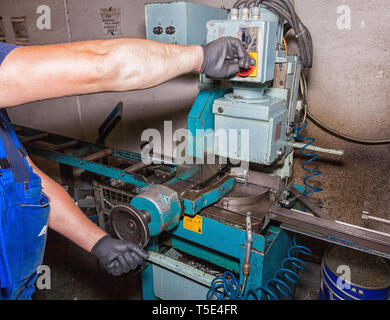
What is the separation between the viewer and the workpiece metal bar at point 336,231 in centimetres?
114

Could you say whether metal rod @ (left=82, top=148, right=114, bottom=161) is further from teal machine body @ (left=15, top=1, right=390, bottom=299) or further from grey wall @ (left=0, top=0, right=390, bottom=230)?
grey wall @ (left=0, top=0, right=390, bottom=230)

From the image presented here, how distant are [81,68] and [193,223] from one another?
0.79 m

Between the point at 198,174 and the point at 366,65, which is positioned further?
the point at 366,65

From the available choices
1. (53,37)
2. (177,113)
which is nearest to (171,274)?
(177,113)

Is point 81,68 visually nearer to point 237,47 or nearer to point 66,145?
point 237,47

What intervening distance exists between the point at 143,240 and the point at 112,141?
2.17 metres

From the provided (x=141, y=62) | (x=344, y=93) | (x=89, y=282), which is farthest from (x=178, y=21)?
(x=89, y=282)

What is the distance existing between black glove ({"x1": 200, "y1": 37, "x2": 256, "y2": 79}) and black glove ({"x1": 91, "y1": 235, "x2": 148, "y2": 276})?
682 mm

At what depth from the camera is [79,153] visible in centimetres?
211

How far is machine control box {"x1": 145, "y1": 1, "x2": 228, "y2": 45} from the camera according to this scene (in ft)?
3.88

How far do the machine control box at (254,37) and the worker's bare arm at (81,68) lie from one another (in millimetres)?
276

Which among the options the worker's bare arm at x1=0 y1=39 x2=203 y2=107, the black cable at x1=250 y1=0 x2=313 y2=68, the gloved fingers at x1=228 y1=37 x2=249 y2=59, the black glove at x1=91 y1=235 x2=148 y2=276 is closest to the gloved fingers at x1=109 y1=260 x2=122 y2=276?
the black glove at x1=91 y1=235 x2=148 y2=276

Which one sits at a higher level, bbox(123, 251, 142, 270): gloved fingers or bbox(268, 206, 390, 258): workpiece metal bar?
bbox(268, 206, 390, 258): workpiece metal bar

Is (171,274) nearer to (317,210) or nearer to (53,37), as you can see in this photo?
(317,210)
